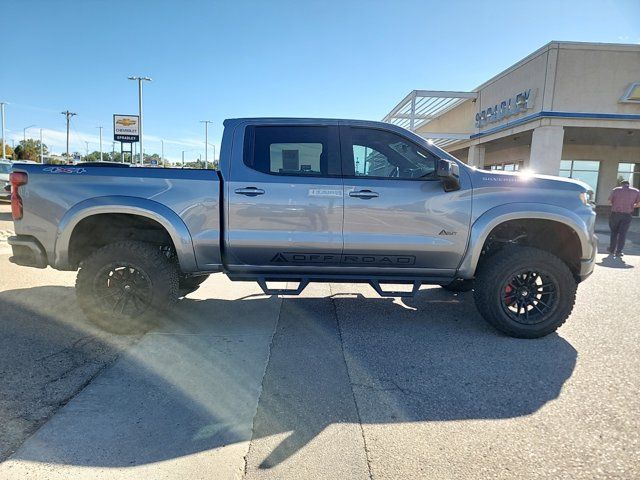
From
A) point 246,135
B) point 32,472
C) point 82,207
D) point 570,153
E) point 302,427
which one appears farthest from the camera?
point 570,153

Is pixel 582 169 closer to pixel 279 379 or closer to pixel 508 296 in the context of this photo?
pixel 508 296

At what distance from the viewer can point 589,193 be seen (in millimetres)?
4352

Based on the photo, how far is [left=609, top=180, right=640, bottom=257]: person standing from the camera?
9500 millimetres

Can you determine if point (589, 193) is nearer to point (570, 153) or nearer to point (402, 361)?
point (402, 361)

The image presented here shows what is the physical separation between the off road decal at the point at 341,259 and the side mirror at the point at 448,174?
0.80 metres

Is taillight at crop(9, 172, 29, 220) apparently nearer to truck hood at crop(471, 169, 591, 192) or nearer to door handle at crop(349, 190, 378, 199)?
door handle at crop(349, 190, 378, 199)

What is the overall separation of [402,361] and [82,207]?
3.36 m

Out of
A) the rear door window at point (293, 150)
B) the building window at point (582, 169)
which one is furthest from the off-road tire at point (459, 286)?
the building window at point (582, 169)

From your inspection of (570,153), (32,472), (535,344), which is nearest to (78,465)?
(32,472)

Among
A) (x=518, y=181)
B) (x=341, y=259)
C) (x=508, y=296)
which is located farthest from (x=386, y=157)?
(x=508, y=296)

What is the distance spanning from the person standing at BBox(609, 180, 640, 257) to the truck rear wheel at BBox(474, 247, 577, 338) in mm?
7067

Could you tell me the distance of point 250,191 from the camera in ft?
13.0

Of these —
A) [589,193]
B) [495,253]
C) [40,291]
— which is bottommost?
[40,291]

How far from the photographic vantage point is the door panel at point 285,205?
13.0ft
